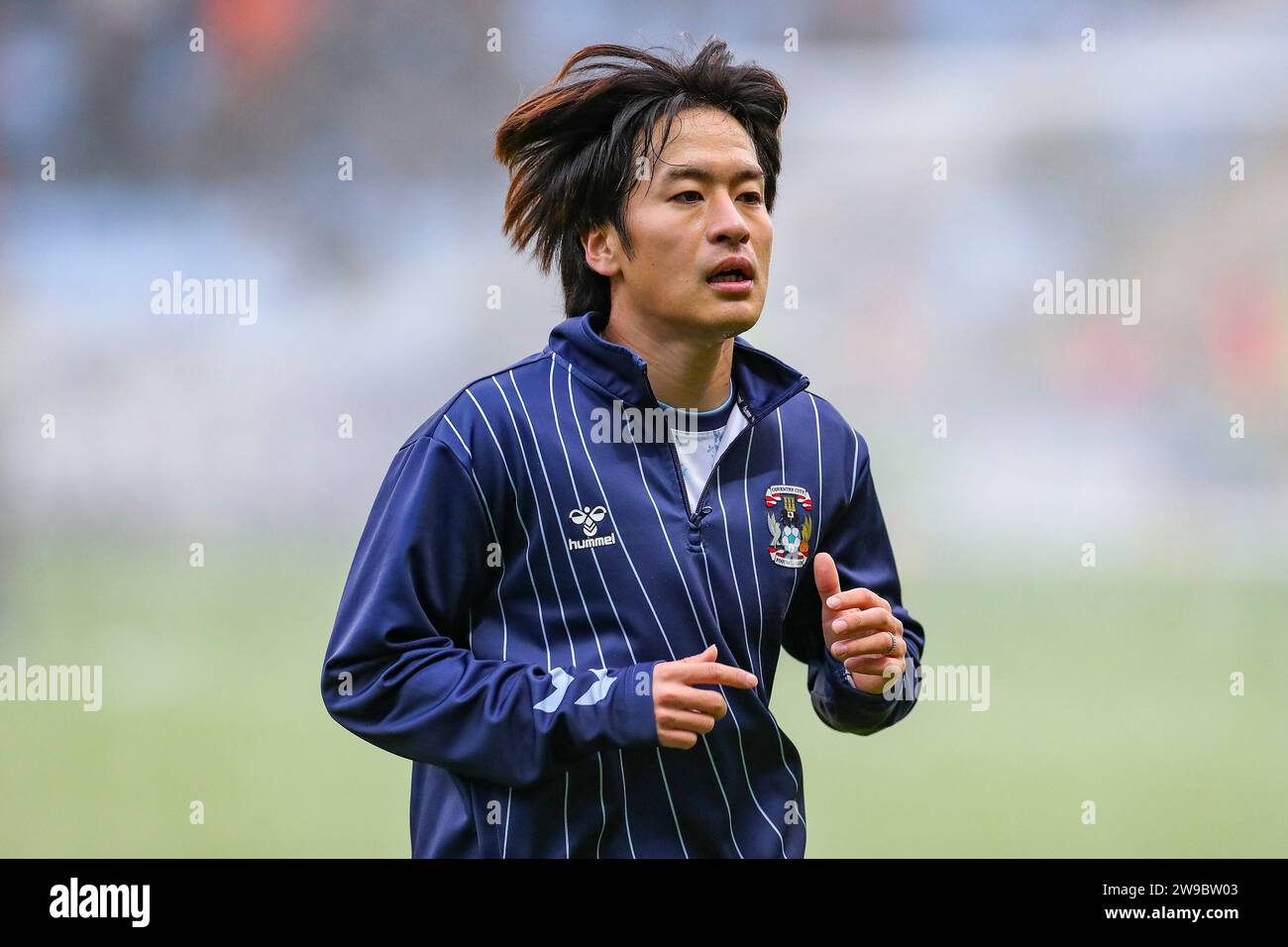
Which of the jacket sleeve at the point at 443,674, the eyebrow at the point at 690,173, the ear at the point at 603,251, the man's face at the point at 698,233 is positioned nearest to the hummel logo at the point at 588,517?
the jacket sleeve at the point at 443,674

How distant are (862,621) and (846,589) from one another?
0.22m

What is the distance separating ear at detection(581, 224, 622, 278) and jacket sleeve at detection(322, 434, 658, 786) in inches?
18.4

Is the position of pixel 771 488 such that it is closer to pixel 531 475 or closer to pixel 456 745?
pixel 531 475

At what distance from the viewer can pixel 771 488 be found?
230cm

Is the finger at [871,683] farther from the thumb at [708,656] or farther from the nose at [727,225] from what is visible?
the nose at [727,225]

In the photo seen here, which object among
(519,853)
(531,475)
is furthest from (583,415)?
(519,853)

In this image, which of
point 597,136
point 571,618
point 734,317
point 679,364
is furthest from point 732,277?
point 571,618

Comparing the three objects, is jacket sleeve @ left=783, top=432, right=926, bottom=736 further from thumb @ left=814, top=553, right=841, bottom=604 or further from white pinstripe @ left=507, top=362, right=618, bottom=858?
white pinstripe @ left=507, top=362, right=618, bottom=858

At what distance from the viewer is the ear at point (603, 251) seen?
235 cm

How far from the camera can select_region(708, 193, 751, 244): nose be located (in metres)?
2.22

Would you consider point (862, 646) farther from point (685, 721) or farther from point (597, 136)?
point (597, 136)

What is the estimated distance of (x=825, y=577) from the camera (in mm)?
2240

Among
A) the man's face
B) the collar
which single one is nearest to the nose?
the man's face

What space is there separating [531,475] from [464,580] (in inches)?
8.1
